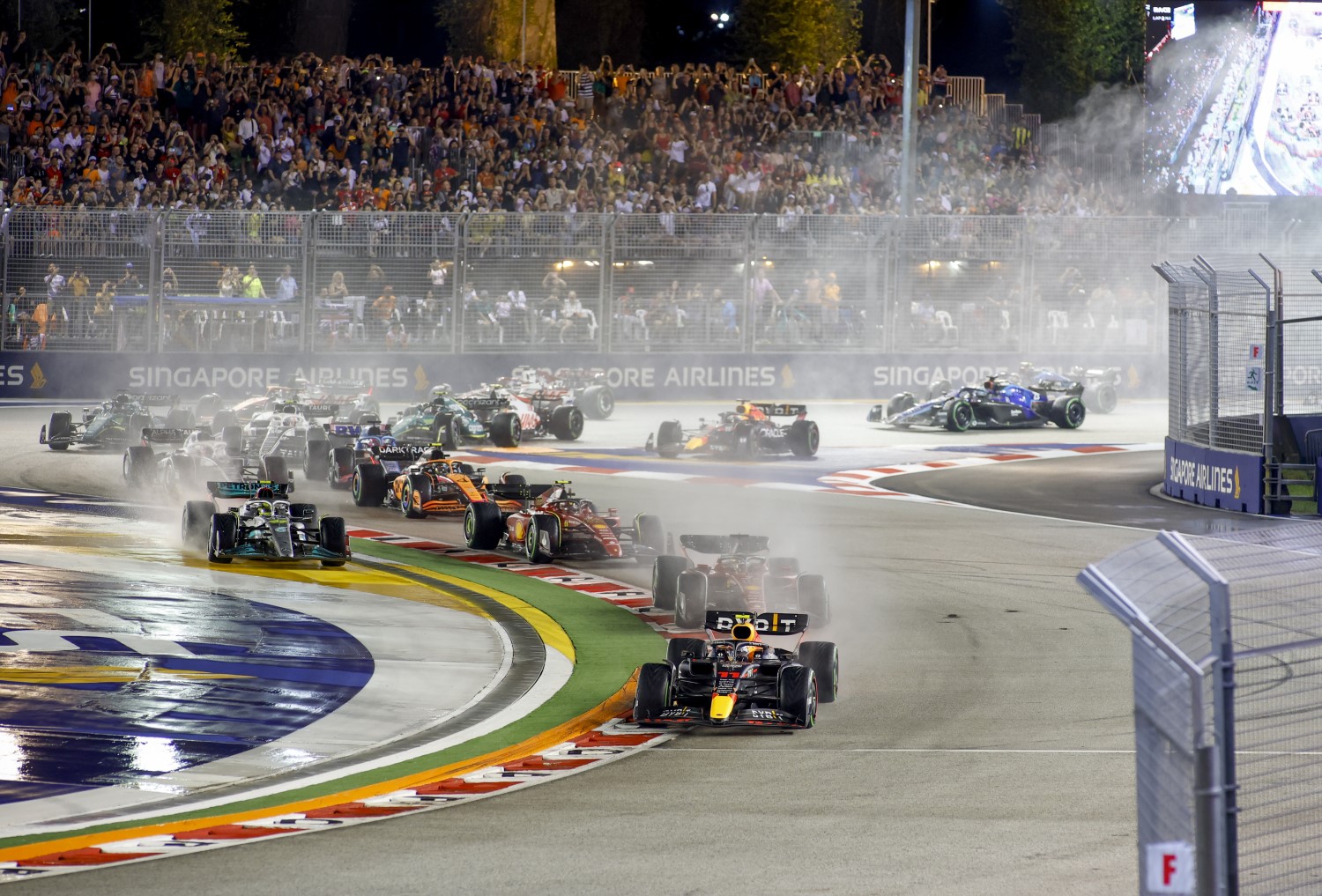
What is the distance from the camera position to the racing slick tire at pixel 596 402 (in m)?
29.9

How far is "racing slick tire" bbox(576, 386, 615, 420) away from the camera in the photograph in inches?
1177

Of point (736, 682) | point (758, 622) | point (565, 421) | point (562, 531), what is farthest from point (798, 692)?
point (565, 421)

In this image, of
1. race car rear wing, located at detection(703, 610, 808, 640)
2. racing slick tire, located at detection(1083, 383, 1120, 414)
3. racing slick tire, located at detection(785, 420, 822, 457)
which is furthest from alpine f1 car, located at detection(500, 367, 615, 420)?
race car rear wing, located at detection(703, 610, 808, 640)

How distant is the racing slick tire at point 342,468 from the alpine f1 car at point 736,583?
27.7ft

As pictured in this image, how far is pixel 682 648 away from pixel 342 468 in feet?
37.9

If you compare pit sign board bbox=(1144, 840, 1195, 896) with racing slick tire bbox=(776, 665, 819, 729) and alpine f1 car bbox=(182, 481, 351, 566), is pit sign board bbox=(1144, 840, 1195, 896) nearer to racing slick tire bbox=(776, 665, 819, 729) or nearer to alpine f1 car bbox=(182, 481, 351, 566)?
racing slick tire bbox=(776, 665, 819, 729)

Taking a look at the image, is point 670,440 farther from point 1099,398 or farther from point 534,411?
point 1099,398

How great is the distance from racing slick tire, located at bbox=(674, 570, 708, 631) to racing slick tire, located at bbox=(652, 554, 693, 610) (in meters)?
0.57

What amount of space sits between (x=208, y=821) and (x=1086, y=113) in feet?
136

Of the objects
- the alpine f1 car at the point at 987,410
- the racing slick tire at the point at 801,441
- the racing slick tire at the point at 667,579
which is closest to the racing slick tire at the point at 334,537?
the racing slick tire at the point at 667,579

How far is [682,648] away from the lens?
33.9 ft

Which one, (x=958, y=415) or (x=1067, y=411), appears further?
(x=1067, y=411)

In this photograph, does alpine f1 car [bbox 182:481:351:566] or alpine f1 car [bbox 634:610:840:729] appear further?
alpine f1 car [bbox 182:481:351:566]

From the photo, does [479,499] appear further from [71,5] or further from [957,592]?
[71,5]
